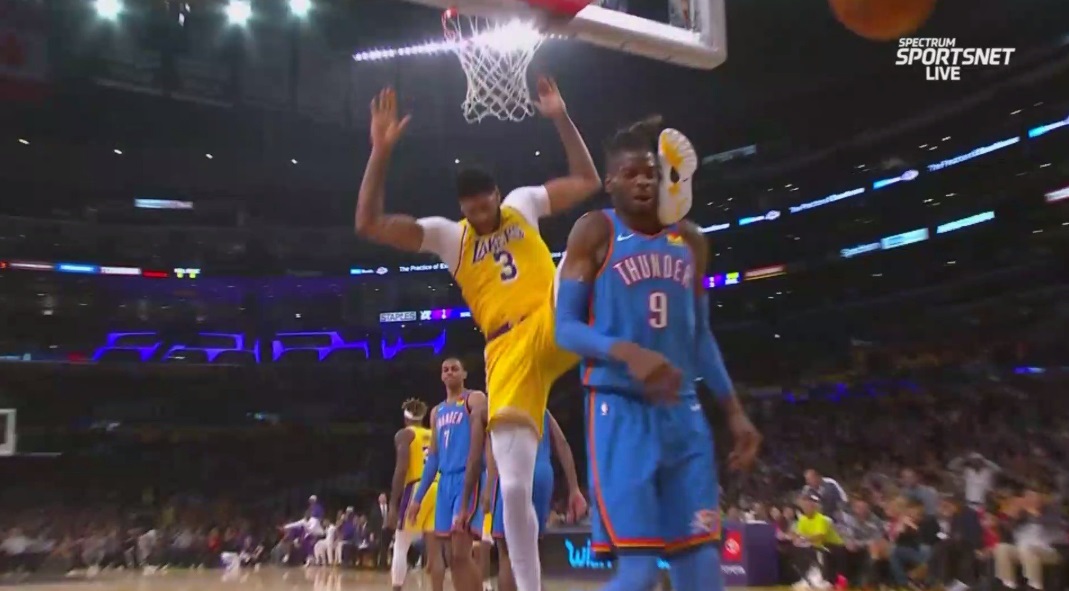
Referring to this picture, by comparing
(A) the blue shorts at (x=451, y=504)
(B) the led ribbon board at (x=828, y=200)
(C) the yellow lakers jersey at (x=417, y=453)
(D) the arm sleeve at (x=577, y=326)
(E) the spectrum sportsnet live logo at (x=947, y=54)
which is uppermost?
(E) the spectrum sportsnet live logo at (x=947, y=54)

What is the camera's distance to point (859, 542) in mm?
10750

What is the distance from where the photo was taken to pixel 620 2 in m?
6.59

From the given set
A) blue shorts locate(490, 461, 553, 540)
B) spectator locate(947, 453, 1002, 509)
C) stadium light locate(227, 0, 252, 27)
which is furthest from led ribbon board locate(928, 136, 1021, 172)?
blue shorts locate(490, 461, 553, 540)

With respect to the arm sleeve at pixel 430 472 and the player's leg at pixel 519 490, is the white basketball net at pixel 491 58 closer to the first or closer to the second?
the arm sleeve at pixel 430 472

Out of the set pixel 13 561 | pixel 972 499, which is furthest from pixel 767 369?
pixel 13 561

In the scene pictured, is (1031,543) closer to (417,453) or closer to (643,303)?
(417,453)

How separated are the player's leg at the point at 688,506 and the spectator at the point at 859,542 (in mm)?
8129

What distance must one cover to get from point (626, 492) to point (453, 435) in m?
3.43

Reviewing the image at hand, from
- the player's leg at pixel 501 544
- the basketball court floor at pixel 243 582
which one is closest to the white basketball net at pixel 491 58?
the player's leg at pixel 501 544

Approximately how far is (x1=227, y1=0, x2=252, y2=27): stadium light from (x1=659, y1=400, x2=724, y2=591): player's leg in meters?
19.5

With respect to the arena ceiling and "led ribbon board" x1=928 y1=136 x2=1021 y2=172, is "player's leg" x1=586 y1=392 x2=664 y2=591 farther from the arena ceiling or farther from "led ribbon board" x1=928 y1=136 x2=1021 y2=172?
"led ribbon board" x1=928 y1=136 x2=1021 y2=172

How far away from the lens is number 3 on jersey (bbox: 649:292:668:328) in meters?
2.96

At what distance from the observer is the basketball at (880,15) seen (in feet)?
18.3

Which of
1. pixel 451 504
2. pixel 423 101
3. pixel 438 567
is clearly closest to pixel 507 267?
pixel 451 504
